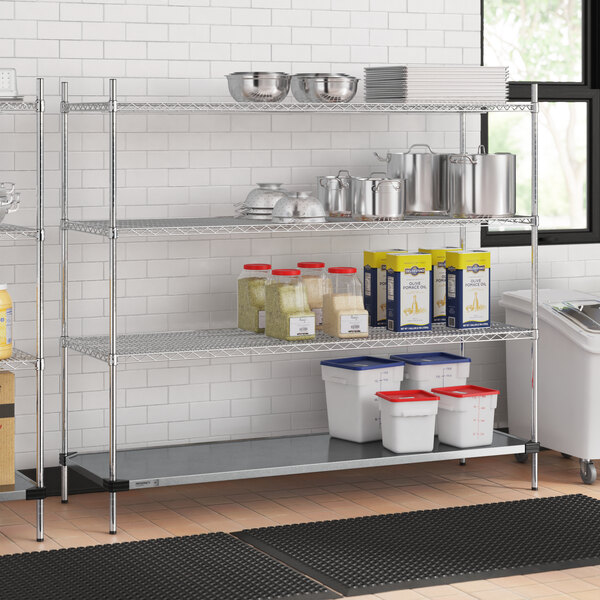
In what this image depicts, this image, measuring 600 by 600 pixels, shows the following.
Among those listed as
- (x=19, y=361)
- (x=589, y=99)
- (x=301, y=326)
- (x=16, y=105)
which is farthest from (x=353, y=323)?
(x=589, y=99)

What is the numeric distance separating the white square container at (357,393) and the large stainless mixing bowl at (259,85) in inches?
47.4

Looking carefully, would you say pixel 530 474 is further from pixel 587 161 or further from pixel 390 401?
pixel 587 161

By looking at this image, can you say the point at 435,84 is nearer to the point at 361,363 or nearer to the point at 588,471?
the point at 361,363

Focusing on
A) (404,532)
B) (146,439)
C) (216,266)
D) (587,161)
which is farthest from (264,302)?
(587,161)

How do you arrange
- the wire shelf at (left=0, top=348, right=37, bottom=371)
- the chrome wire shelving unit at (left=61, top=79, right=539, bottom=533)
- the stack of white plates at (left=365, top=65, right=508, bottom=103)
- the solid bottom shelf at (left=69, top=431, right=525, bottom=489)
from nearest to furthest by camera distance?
the wire shelf at (left=0, top=348, right=37, bottom=371) < the chrome wire shelving unit at (left=61, top=79, right=539, bottom=533) < the solid bottom shelf at (left=69, top=431, right=525, bottom=489) < the stack of white plates at (left=365, top=65, right=508, bottom=103)

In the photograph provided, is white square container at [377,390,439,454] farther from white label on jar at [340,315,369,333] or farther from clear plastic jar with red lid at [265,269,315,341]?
clear plastic jar with red lid at [265,269,315,341]

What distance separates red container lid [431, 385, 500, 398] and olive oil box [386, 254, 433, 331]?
0.29 meters

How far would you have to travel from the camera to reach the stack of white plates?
513 centimetres

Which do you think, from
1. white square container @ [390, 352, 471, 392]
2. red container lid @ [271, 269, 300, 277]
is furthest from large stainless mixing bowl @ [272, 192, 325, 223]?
white square container @ [390, 352, 471, 392]

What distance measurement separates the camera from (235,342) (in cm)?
500

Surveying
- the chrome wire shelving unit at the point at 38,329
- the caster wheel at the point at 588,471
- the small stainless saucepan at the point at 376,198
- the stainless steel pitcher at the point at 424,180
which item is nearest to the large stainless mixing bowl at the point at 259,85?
the small stainless saucepan at the point at 376,198

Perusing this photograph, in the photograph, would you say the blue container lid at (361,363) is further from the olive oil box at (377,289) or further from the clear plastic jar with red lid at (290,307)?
the clear plastic jar with red lid at (290,307)

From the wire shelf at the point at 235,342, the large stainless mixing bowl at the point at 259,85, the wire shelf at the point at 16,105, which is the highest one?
the large stainless mixing bowl at the point at 259,85

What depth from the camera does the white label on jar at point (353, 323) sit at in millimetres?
5070
